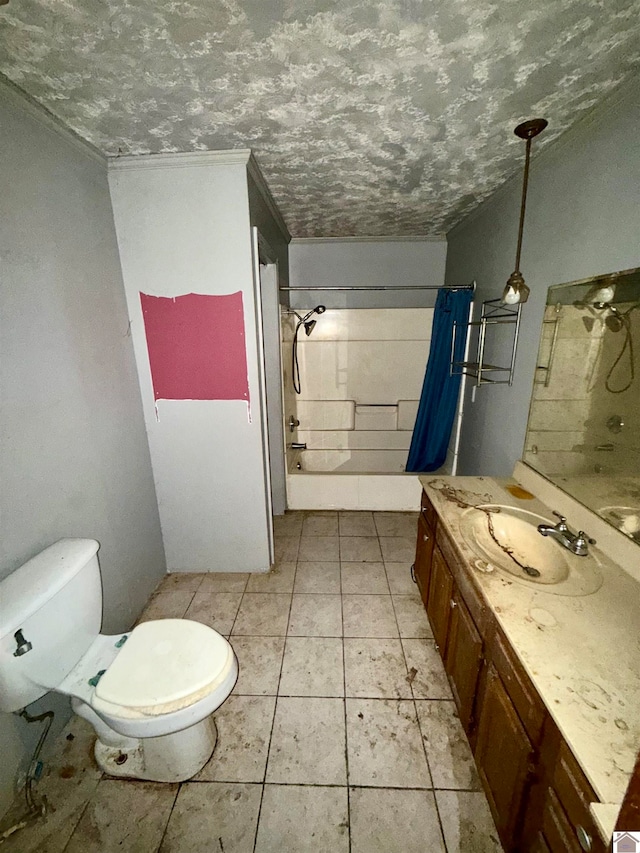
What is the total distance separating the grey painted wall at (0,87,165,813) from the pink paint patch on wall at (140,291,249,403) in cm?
14

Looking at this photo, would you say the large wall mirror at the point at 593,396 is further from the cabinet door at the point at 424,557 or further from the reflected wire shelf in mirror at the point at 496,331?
the cabinet door at the point at 424,557

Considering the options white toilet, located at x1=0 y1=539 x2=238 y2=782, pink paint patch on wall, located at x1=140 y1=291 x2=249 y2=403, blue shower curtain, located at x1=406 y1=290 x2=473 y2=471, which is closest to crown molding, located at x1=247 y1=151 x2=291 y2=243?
pink paint patch on wall, located at x1=140 y1=291 x2=249 y2=403

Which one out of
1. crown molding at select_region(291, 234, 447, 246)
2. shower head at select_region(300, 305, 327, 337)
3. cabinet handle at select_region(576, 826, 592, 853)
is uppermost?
crown molding at select_region(291, 234, 447, 246)

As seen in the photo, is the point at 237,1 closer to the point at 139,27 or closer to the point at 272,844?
the point at 139,27

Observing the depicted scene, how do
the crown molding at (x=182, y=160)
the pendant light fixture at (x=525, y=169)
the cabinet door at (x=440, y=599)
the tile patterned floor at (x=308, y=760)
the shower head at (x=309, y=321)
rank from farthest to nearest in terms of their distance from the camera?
the shower head at (x=309, y=321), the crown molding at (x=182, y=160), the cabinet door at (x=440, y=599), the pendant light fixture at (x=525, y=169), the tile patterned floor at (x=308, y=760)

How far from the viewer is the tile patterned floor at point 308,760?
109 centimetres

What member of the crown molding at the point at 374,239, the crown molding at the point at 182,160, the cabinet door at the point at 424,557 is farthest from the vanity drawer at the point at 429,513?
the crown molding at the point at 374,239

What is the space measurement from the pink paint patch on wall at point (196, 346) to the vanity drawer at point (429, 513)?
1.12 meters

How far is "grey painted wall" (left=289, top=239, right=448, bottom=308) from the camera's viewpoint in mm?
3066

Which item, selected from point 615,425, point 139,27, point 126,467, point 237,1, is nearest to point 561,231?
point 615,425

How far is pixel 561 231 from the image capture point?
4.84 ft

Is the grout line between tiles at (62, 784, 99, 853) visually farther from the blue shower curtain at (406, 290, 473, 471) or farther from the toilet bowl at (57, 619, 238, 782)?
the blue shower curtain at (406, 290, 473, 471)

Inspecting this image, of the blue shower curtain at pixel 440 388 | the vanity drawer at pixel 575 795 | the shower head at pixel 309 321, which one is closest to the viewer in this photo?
the vanity drawer at pixel 575 795

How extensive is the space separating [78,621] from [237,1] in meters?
1.88
